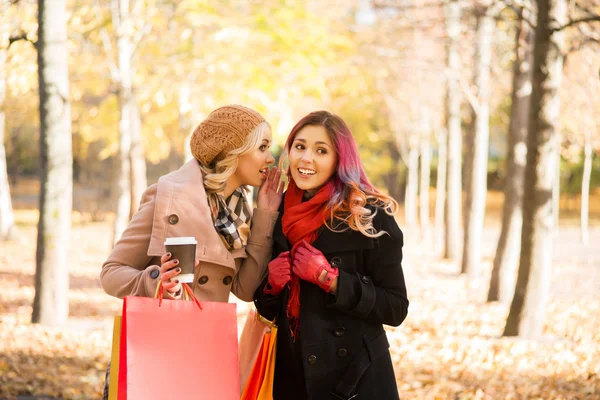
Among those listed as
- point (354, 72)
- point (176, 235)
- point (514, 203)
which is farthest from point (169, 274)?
point (354, 72)

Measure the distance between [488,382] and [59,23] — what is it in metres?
5.53

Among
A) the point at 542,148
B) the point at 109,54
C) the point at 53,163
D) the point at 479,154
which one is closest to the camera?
the point at 542,148

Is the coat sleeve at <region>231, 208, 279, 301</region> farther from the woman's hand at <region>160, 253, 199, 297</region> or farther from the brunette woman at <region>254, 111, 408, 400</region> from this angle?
the woman's hand at <region>160, 253, 199, 297</region>

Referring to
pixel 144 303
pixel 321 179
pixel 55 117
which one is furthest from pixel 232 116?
pixel 55 117

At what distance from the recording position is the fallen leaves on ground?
5824 millimetres

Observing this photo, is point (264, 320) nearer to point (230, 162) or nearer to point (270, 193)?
point (270, 193)

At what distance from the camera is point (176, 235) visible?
2814 mm

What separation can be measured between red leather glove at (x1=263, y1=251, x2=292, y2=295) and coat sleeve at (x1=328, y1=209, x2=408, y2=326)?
0.20m

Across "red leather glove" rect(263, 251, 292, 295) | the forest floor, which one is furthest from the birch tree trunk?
"red leather glove" rect(263, 251, 292, 295)

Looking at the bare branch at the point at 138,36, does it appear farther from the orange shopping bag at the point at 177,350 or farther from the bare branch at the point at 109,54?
the orange shopping bag at the point at 177,350

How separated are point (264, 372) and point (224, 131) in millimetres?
1002

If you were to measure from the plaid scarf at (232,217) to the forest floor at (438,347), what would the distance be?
3.15 m

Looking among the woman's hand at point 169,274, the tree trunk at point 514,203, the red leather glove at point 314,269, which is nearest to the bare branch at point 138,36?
the tree trunk at point 514,203

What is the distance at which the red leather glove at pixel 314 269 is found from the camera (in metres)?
2.69
